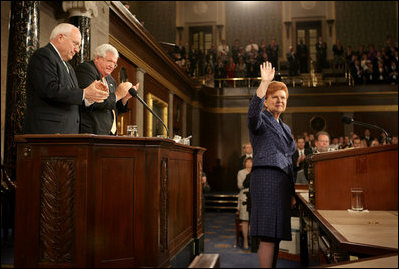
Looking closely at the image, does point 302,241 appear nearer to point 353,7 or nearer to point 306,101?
point 306,101

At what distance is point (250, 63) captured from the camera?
1143 centimetres

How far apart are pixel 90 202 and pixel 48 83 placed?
725 mm

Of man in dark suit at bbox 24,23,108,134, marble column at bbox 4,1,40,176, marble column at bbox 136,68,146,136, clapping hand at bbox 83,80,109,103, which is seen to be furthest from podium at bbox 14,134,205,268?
marble column at bbox 136,68,146,136

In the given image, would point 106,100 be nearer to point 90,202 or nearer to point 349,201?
point 90,202

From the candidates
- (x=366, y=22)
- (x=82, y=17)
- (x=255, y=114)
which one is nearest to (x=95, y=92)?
(x=255, y=114)

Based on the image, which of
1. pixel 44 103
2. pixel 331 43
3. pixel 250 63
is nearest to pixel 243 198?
pixel 44 103

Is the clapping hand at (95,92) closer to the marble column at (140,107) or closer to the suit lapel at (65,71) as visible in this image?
the suit lapel at (65,71)

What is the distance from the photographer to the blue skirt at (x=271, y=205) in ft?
7.29

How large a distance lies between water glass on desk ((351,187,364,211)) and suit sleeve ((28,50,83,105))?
1683 mm

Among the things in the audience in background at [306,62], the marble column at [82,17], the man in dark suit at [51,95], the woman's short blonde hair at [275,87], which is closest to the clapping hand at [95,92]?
the man in dark suit at [51,95]

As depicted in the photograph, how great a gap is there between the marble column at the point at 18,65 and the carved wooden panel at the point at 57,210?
236 cm

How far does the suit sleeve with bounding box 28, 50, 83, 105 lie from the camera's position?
7.43 feet

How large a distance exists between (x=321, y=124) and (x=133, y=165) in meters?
10.4

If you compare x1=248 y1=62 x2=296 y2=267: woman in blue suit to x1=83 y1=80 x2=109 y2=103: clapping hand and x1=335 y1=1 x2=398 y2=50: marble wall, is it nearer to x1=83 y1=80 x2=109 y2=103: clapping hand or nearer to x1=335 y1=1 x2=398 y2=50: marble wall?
x1=83 y1=80 x2=109 y2=103: clapping hand
